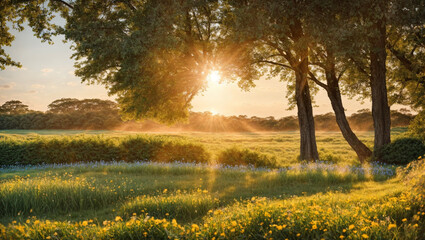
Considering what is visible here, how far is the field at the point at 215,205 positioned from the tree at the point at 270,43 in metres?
6.22

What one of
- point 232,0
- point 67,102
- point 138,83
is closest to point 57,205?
point 138,83

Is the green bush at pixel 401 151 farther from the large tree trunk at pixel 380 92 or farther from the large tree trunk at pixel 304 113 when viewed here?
the large tree trunk at pixel 304 113

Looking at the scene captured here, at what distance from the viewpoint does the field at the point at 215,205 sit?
Result: 5.51m

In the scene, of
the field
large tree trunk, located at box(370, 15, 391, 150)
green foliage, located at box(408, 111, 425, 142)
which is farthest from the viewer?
green foliage, located at box(408, 111, 425, 142)

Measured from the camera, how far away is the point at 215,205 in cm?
859

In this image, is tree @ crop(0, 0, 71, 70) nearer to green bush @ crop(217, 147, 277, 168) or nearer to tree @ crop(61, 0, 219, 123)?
tree @ crop(61, 0, 219, 123)

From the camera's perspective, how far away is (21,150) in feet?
60.0

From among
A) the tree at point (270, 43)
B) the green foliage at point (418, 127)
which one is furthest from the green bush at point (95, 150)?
the green foliage at point (418, 127)

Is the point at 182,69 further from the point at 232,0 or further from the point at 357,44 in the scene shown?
the point at 357,44

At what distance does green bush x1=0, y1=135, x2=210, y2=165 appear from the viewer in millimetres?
18266

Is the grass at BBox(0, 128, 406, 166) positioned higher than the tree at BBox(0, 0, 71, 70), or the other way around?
the tree at BBox(0, 0, 71, 70)

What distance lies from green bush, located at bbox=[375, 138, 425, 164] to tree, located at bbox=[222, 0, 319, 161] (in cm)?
370

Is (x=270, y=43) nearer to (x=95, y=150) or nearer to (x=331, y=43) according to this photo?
(x=331, y=43)

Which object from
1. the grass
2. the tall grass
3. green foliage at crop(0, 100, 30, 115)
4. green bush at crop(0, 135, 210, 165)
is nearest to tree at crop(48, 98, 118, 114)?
green foliage at crop(0, 100, 30, 115)
